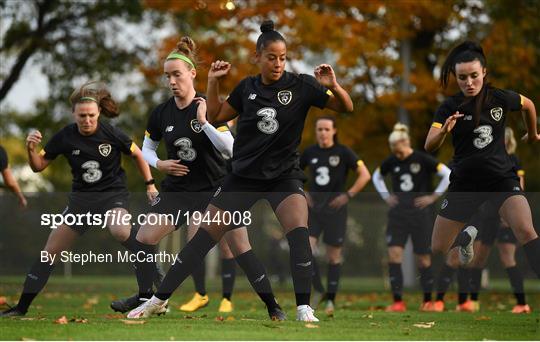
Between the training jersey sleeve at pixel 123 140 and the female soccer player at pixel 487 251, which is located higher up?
the training jersey sleeve at pixel 123 140

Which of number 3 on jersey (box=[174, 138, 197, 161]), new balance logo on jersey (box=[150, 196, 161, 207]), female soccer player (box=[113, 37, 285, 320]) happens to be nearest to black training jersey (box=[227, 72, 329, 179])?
female soccer player (box=[113, 37, 285, 320])

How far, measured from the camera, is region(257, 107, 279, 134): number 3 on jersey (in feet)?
26.3

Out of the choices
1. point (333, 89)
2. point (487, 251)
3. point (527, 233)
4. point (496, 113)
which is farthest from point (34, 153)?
point (487, 251)

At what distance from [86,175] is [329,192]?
15.5ft

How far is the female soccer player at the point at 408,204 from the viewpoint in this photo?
517 inches

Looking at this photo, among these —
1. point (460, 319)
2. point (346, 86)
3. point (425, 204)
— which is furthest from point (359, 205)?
point (460, 319)

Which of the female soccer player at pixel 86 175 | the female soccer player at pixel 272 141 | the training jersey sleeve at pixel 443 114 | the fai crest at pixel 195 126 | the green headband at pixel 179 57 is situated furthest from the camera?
the female soccer player at pixel 86 175

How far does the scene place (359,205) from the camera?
1848 centimetres

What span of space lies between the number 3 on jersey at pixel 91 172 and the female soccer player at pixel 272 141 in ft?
5.36

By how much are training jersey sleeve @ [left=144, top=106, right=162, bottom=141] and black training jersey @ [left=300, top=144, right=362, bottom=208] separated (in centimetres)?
420

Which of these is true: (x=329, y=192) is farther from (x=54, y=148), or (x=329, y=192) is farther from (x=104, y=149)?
(x=54, y=148)

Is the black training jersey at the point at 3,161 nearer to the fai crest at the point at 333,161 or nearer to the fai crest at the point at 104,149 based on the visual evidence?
the fai crest at the point at 104,149

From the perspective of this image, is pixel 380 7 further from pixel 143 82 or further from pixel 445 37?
pixel 143 82

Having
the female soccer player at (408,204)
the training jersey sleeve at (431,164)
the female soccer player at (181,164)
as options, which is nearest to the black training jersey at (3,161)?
the female soccer player at (181,164)
